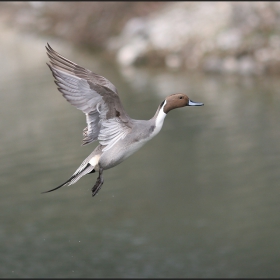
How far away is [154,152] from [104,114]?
1998cm

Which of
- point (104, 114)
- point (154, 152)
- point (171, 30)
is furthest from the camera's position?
point (171, 30)

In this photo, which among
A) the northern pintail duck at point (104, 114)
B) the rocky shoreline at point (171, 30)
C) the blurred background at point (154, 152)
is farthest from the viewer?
the rocky shoreline at point (171, 30)

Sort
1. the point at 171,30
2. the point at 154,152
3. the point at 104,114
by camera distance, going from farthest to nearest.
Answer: the point at 171,30 → the point at 154,152 → the point at 104,114

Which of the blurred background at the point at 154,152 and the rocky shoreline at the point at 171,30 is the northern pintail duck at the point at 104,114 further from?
the rocky shoreline at the point at 171,30

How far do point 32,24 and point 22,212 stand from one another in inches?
502

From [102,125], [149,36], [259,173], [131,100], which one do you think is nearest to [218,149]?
[259,173]

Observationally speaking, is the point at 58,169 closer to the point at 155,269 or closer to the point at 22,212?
the point at 22,212

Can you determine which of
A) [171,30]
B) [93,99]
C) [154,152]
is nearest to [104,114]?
[93,99]

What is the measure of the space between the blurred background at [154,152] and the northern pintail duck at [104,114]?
51.8 ft

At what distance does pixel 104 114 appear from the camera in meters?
5.06

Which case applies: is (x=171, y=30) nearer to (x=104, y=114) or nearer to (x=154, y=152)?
(x=154, y=152)

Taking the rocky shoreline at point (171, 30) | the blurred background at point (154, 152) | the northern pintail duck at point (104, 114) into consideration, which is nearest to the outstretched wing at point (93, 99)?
the northern pintail duck at point (104, 114)

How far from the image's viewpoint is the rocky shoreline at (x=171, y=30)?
2730 cm

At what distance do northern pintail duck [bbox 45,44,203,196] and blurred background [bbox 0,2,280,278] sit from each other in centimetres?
1580
